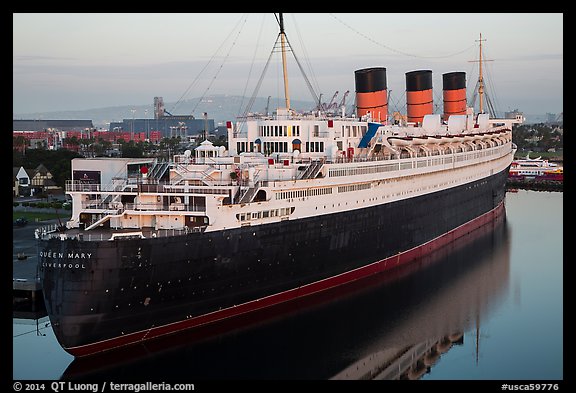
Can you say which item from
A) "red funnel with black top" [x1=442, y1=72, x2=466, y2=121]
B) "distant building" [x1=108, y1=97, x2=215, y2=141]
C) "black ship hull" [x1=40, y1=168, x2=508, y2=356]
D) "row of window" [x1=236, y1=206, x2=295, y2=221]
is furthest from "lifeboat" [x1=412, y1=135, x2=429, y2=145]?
"distant building" [x1=108, y1=97, x2=215, y2=141]

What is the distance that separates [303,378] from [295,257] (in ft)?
20.6

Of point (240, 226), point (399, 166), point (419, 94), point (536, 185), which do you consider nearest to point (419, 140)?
point (399, 166)

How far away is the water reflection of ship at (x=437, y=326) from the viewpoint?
2298 cm

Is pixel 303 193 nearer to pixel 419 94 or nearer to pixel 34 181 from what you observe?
pixel 419 94

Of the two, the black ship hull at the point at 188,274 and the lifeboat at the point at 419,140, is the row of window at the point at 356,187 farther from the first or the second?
the lifeboat at the point at 419,140

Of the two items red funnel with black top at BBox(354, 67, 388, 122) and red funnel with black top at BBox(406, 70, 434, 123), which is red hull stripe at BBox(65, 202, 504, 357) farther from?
red funnel with black top at BBox(406, 70, 434, 123)

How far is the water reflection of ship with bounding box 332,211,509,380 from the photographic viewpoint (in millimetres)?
22984

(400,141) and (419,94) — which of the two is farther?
(419,94)

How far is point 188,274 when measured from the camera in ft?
75.4

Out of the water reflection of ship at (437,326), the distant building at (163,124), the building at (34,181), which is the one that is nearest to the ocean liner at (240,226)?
the water reflection of ship at (437,326)

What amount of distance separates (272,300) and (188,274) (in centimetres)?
456

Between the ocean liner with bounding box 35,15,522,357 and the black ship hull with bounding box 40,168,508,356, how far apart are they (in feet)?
0.13

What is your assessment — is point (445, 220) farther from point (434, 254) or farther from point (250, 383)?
point (250, 383)
